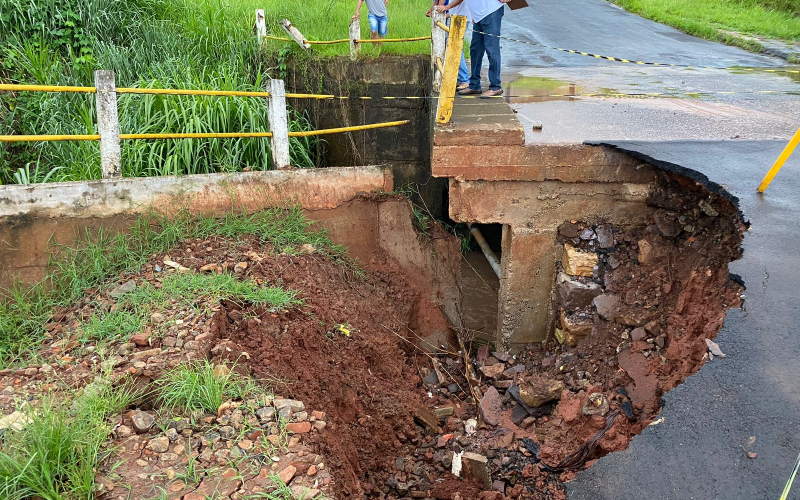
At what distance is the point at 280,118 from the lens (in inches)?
234

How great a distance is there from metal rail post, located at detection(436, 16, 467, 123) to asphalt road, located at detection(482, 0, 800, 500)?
821 millimetres

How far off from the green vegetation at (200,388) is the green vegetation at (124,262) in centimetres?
90

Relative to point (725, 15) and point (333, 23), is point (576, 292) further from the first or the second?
point (725, 15)

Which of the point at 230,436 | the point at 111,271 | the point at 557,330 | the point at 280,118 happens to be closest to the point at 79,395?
the point at 230,436

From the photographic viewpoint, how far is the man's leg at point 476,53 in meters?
6.19

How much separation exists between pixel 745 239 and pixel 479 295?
3.88m

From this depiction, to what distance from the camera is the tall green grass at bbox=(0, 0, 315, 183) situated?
6320 millimetres

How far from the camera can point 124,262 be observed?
16.8 ft

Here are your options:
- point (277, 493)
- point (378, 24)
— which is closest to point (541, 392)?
point (277, 493)

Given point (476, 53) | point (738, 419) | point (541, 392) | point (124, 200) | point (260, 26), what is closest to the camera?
point (738, 419)

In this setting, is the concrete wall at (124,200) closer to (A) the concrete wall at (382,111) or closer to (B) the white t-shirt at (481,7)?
(A) the concrete wall at (382,111)

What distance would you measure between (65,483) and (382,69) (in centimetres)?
555

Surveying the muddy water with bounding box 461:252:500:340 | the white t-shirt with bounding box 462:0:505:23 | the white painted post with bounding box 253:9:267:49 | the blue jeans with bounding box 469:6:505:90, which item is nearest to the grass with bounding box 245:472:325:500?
the muddy water with bounding box 461:252:500:340

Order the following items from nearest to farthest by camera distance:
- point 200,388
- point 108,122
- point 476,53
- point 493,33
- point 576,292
A: point 200,388 → point 108,122 → point 576,292 → point 493,33 → point 476,53
